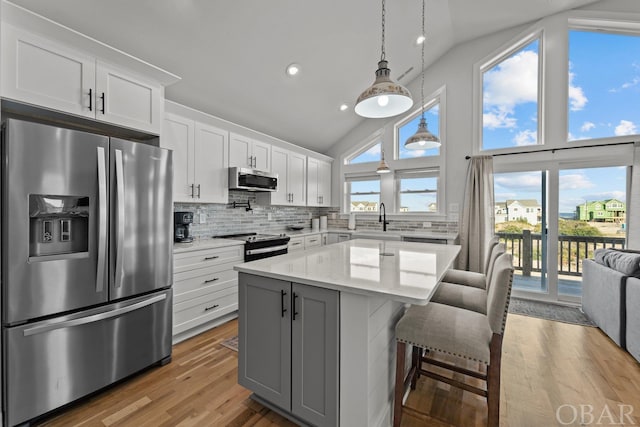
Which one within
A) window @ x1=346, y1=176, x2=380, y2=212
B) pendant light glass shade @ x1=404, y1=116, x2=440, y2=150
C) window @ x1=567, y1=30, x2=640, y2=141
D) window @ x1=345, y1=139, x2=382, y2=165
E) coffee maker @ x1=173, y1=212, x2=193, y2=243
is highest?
window @ x1=567, y1=30, x2=640, y2=141

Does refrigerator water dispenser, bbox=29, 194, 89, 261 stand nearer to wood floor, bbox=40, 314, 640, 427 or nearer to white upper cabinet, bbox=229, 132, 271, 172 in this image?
wood floor, bbox=40, 314, 640, 427

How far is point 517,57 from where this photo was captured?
412cm

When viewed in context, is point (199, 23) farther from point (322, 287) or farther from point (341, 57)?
point (322, 287)

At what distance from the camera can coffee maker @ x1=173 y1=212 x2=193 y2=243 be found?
9.78 feet

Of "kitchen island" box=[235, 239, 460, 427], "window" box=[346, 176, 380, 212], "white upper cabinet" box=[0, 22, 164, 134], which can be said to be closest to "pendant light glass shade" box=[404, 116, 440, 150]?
"kitchen island" box=[235, 239, 460, 427]

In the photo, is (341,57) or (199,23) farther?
(341,57)

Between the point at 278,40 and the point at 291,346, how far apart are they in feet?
10.0

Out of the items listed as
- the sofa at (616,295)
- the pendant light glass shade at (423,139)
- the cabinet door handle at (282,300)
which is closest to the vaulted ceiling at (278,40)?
the pendant light glass shade at (423,139)

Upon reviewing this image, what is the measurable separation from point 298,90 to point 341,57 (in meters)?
0.71

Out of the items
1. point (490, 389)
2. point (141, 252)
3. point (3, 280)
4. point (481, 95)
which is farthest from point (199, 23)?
point (481, 95)

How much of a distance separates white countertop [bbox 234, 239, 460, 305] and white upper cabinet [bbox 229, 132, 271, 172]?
6.25 ft

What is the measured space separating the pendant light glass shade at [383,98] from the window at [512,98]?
3081mm

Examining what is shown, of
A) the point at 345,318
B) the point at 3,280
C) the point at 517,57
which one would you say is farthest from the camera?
the point at 517,57

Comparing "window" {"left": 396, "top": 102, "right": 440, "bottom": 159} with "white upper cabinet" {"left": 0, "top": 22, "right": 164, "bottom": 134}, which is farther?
"window" {"left": 396, "top": 102, "right": 440, "bottom": 159}
